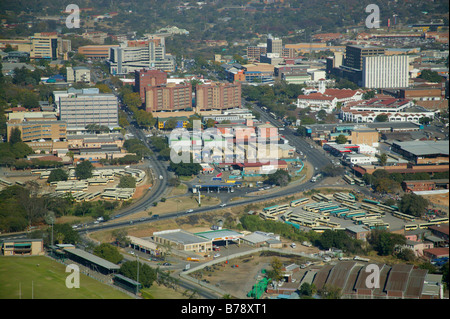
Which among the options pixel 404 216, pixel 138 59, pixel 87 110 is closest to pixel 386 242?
pixel 404 216

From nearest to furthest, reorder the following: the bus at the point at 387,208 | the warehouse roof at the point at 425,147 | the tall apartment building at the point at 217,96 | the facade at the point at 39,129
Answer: the bus at the point at 387,208, the warehouse roof at the point at 425,147, the facade at the point at 39,129, the tall apartment building at the point at 217,96

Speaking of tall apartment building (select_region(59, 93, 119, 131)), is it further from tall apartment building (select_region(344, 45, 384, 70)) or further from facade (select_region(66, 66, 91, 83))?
tall apartment building (select_region(344, 45, 384, 70))

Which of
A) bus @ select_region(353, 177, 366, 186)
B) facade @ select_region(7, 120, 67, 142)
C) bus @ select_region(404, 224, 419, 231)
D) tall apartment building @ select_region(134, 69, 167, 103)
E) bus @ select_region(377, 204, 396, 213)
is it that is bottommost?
bus @ select_region(404, 224, 419, 231)

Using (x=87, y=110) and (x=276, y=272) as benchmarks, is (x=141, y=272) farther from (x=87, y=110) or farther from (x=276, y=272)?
(x=87, y=110)

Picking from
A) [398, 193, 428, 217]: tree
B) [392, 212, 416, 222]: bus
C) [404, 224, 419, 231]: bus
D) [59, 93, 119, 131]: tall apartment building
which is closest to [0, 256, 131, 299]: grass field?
[404, 224, 419, 231]: bus

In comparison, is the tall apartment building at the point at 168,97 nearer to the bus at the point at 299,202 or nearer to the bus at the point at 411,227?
the bus at the point at 299,202

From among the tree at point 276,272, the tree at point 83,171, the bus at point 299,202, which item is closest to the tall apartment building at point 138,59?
the tree at point 83,171
